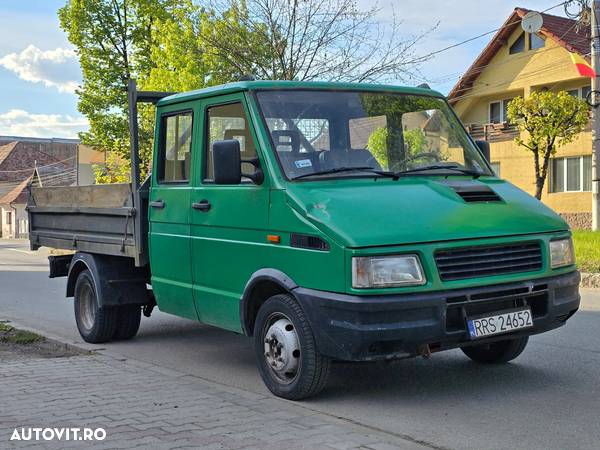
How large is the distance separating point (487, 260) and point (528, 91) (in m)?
30.7

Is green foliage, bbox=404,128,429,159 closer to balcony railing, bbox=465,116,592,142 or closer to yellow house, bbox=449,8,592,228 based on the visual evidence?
yellow house, bbox=449,8,592,228

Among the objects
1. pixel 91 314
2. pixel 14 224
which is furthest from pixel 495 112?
pixel 14 224

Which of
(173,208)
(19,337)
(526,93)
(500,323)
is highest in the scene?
(526,93)

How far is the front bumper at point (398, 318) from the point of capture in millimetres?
5188

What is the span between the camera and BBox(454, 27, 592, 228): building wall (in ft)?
102

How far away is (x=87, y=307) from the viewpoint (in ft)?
29.1

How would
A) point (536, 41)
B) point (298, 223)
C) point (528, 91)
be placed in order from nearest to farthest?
point (298, 223)
point (528, 91)
point (536, 41)

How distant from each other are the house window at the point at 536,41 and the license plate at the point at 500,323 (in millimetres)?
30779

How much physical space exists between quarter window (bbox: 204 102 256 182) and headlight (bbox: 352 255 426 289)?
1363 millimetres

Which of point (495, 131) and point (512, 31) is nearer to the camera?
point (495, 131)

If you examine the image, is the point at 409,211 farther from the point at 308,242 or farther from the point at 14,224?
the point at 14,224

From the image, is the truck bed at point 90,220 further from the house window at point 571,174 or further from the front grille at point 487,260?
the house window at point 571,174

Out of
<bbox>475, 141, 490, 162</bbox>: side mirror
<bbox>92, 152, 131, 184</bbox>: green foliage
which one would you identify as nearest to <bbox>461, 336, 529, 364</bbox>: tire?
<bbox>475, 141, 490, 162</bbox>: side mirror

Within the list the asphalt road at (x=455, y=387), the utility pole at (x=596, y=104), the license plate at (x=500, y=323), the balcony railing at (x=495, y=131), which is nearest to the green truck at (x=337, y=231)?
the license plate at (x=500, y=323)
